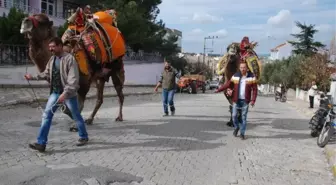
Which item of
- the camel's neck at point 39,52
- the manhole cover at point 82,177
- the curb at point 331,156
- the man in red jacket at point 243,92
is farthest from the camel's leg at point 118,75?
the curb at point 331,156

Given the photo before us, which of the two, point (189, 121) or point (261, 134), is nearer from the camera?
point (261, 134)

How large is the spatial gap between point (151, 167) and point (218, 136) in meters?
3.21

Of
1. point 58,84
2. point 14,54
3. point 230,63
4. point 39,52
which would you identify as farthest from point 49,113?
point 14,54

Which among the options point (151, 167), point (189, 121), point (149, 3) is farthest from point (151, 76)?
point (151, 167)

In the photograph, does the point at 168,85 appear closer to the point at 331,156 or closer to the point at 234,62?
the point at 234,62

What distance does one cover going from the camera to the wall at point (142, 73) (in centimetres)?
3211

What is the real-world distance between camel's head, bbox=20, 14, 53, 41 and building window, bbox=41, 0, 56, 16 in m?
26.4

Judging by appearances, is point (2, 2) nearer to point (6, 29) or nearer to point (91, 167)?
point (6, 29)

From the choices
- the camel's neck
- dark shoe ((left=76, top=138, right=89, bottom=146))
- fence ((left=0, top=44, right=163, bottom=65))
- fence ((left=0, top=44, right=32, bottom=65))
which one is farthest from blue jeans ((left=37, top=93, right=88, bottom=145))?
fence ((left=0, top=44, right=32, bottom=65))

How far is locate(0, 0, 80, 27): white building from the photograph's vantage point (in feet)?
88.4

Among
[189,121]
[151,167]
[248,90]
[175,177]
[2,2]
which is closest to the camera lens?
[175,177]

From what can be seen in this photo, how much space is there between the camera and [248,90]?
809 centimetres

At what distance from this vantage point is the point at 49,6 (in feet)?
110

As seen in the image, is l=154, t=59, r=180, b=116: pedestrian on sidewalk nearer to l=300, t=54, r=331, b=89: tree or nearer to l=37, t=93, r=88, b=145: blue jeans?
l=37, t=93, r=88, b=145: blue jeans
